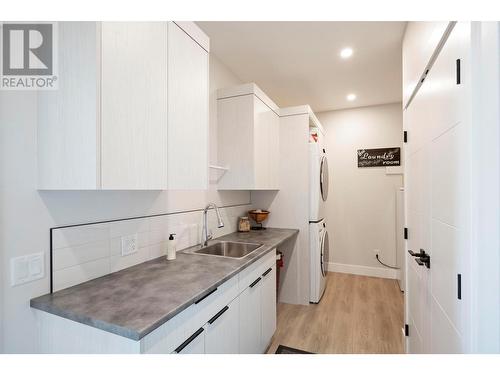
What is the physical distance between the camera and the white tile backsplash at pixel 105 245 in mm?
1181

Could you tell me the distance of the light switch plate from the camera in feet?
3.32

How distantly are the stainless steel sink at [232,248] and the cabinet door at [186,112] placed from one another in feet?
2.55

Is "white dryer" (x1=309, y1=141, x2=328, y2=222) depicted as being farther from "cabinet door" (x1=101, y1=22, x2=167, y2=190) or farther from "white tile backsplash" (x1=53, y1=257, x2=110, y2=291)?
"white tile backsplash" (x1=53, y1=257, x2=110, y2=291)

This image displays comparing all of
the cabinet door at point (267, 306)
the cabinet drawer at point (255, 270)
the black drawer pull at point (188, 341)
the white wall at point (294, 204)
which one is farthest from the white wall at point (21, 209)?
the white wall at point (294, 204)

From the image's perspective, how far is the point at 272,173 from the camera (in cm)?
282

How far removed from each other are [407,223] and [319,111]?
2719 mm

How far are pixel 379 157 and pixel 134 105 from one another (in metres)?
3.70

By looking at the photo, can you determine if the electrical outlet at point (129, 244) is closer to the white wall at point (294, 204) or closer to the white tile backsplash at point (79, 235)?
the white tile backsplash at point (79, 235)

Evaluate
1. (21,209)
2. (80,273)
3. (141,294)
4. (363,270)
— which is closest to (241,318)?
(141,294)

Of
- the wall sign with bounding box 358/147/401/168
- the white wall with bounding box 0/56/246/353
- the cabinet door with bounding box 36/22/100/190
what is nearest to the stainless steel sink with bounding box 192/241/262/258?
the white wall with bounding box 0/56/246/353

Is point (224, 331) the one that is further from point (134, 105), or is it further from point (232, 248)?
point (134, 105)
